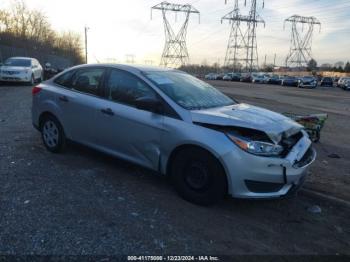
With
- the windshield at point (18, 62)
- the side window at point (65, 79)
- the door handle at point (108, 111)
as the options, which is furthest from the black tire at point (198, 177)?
the windshield at point (18, 62)

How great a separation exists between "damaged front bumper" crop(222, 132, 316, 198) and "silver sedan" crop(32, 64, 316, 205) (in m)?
0.01

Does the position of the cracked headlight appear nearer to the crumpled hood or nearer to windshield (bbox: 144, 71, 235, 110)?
the crumpled hood

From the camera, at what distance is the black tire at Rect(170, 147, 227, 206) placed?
165 inches

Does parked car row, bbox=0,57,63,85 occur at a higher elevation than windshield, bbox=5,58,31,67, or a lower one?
lower

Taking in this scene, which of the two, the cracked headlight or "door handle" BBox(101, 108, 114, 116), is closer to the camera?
the cracked headlight

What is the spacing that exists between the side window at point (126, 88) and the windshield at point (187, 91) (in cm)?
Result: 16

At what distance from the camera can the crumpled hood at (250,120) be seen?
164 inches

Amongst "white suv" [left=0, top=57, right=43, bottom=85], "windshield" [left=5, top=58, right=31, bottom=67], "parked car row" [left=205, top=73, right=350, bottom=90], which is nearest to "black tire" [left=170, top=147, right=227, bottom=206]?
"white suv" [left=0, top=57, right=43, bottom=85]

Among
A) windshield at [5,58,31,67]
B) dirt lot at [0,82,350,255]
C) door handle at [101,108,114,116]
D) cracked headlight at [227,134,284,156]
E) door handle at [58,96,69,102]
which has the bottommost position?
dirt lot at [0,82,350,255]

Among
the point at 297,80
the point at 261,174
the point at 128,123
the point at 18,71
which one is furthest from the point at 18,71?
the point at 297,80

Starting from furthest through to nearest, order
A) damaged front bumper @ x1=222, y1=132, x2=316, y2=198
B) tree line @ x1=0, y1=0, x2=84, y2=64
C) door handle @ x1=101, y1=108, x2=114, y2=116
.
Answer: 1. tree line @ x1=0, y1=0, x2=84, y2=64
2. door handle @ x1=101, y1=108, x2=114, y2=116
3. damaged front bumper @ x1=222, y1=132, x2=316, y2=198

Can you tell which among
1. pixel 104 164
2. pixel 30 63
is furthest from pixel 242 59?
pixel 104 164

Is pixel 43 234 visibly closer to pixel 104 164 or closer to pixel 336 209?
pixel 104 164

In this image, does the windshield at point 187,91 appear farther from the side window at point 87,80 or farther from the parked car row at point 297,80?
the parked car row at point 297,80
